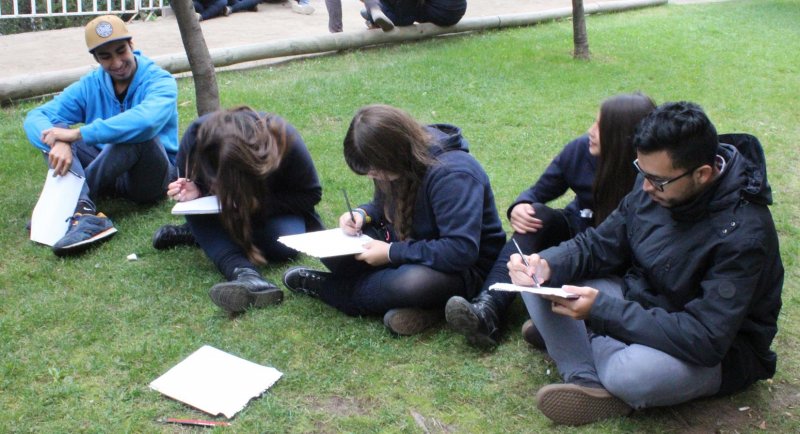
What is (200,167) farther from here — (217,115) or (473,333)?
(473,333)

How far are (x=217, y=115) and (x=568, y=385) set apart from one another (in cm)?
204

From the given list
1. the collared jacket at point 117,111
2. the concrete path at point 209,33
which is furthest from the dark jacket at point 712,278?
the concrete path at point 209,33

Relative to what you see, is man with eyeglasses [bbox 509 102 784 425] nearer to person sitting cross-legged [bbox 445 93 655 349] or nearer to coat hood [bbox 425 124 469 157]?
person sitting cross-legged [bbox 445 93 655 349]

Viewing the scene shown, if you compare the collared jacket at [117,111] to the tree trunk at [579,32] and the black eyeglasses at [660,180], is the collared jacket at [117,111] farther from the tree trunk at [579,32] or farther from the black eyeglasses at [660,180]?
the tree trunk at [579,32]

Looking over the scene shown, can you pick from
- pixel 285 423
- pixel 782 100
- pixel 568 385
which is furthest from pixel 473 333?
pixel 782 100

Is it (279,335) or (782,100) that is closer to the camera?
(279,335)

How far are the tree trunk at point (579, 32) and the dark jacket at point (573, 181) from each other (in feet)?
15.7

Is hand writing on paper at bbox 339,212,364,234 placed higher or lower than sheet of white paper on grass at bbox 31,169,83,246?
higher

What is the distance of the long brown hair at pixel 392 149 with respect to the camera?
3.30m

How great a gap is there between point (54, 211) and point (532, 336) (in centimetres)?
273

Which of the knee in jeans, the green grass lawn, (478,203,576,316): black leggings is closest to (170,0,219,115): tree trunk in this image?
the green grass lawn

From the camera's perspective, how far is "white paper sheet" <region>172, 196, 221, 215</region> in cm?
389

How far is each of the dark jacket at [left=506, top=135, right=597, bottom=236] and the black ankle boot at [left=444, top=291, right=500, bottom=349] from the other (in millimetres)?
586

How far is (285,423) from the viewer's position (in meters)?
2.94
